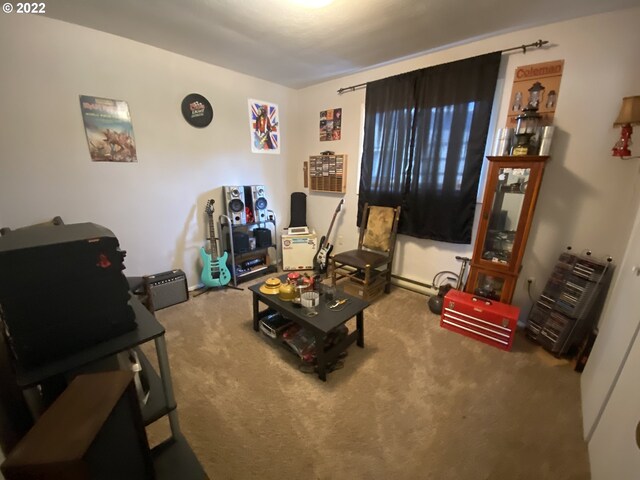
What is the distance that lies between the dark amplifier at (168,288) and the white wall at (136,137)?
230 millimetres

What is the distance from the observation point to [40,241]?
817 mm

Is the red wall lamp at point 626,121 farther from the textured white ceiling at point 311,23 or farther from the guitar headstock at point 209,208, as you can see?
the guitar headstock at point 209,208

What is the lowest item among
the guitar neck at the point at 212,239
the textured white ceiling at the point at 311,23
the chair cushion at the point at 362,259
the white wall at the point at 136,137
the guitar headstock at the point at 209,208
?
the chair cushion at the point at 362,259

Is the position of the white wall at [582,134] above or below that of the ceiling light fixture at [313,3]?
below

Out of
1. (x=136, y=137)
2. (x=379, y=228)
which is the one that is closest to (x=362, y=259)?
(x=379, y=228)

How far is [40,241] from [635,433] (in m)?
2.21

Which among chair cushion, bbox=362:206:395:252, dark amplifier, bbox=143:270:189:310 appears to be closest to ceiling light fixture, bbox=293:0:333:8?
chair cushion, bbox=362:206:395:252

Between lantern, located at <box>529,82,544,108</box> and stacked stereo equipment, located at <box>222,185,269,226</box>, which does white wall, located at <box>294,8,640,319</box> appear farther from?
stacked stereo equipment, located at <box>222,185,269,226</box>

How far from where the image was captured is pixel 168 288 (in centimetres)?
265

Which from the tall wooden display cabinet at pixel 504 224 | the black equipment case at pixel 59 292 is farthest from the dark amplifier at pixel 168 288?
the tall wooden display cabinet at pixel 504 224

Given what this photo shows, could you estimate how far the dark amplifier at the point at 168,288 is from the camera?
2572mm

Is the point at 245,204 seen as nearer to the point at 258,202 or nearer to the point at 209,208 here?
the point at 258,202

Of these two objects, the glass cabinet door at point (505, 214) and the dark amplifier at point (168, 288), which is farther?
the dark amplifier at point (168, 288)

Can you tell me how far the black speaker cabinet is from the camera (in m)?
0.56
